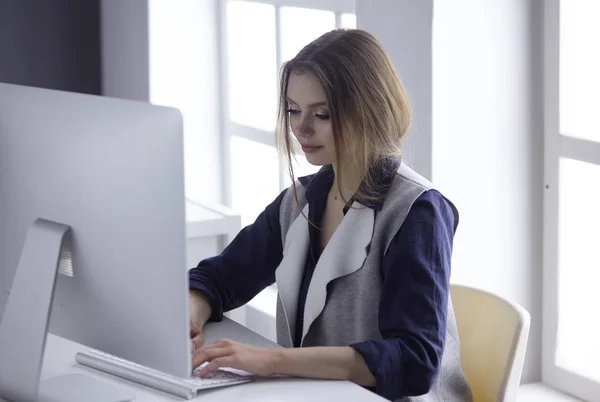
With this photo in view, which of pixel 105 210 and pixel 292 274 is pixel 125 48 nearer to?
pixel 292 274

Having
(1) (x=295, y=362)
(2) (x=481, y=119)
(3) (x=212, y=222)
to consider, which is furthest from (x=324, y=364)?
(3) (x=212, y=222)

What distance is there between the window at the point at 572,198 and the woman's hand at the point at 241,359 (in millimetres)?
1072

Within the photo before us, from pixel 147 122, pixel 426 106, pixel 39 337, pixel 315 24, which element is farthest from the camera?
pixel 315 24

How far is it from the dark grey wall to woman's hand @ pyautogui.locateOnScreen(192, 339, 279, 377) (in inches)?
104

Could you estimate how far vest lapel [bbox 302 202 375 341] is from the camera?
1727 mm

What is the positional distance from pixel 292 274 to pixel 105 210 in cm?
53

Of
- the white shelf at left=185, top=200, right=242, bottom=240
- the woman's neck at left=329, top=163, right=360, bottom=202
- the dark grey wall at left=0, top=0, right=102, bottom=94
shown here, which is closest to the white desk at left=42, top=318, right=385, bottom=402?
the woman's neck at left=329, top=163, right=360, bottom=202

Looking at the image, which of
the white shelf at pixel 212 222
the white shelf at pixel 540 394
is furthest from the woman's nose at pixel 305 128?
the white shelf at pixel 212 222

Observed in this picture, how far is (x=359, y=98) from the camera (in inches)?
67.9

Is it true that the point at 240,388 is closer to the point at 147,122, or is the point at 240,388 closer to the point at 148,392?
the point at 148,392

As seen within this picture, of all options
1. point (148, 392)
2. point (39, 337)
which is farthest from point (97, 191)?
point (148, 392)

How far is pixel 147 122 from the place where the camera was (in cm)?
133

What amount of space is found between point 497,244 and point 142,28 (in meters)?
1.83

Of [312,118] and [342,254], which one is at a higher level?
[312,118]
